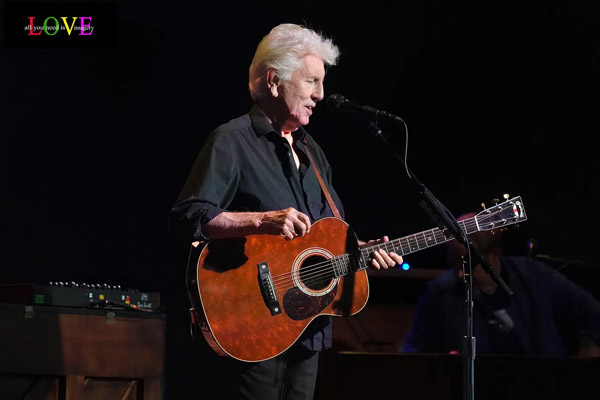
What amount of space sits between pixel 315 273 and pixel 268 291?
0.71 feet

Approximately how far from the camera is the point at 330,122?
17.3 feet

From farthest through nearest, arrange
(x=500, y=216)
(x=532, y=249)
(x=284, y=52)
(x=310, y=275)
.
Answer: (x=532, y=249) → (x=500, y=216) → (x=284, y=52) → (x=310, y=275)

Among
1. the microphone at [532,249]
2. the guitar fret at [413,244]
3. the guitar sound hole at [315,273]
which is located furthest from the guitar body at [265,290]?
the microphone at [532,249]

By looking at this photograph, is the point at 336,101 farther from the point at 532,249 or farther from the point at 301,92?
the point at 532,249

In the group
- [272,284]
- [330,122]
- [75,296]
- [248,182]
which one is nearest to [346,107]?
[248,182]

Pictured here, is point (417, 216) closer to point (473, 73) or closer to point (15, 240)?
point (473, 73)

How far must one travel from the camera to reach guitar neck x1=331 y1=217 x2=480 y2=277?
10.5 feet

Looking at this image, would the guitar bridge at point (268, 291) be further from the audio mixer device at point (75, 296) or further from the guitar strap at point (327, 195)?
the audio mixer device at point (75, 296)

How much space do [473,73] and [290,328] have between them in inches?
126

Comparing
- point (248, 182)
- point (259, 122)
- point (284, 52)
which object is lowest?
point (248, 182)

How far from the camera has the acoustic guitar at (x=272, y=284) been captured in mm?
2938

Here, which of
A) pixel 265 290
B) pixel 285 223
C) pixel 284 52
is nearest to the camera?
pixel 285 223

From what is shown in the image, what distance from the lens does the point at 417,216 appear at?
214 inches

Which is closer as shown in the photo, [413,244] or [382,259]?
[382,259]
